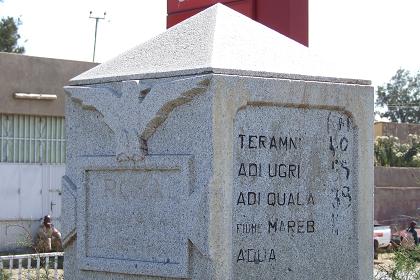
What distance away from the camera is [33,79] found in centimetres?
2191

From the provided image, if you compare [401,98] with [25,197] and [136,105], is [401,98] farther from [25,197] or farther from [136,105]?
[136,105]

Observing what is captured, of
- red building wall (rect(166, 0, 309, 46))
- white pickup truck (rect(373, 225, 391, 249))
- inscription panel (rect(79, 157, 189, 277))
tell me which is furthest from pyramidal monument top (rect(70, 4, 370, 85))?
white pickup truck (rect(373, 225, 391, 249))

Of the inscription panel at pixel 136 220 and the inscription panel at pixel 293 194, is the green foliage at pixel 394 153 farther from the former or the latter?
the inscription panel at pixel 136 220

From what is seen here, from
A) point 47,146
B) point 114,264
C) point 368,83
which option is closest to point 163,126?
point 114,264

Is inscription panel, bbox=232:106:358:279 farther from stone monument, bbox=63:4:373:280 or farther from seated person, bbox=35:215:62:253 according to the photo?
seated person, bbox=35:215:62:253

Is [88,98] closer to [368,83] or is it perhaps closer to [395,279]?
[368,83]

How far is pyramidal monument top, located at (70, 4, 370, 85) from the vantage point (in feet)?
20.0

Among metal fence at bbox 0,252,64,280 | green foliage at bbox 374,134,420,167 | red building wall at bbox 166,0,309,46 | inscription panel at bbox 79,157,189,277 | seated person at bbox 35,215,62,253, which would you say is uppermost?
red building wall at bbox 166,0,309,46

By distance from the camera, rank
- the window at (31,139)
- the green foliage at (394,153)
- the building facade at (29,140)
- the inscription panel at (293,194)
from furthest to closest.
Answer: the green foliage at (394,153)
the window at (31,139)
the building facade at (29,140)
the inscription panel at (293,194)

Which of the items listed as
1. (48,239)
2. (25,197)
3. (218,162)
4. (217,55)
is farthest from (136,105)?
(25,197)

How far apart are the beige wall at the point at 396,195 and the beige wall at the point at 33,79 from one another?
37.3 feet

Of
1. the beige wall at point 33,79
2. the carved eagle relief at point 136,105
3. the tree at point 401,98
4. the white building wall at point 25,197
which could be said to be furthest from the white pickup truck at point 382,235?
the tree at point 401,98

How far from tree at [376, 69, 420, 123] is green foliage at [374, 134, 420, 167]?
3124 centimetres

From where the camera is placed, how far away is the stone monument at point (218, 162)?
594cm
